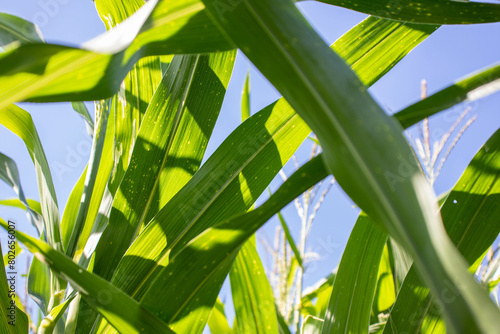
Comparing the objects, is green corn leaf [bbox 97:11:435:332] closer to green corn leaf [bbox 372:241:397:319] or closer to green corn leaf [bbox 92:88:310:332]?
green corn leaf [bbox 92:88:310:332]

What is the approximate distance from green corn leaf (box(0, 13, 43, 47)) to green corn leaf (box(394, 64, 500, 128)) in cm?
50

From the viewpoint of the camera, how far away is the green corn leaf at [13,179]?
53 centimetres

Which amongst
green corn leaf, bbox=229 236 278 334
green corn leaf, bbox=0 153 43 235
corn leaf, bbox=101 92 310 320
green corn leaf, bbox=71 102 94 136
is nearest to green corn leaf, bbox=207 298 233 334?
green corn leaf, bbox=229 236 278 334

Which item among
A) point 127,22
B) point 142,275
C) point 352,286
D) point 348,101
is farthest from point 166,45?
point 352,286

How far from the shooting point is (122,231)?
1.58ft

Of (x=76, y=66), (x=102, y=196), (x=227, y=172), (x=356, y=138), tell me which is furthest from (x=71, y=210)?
(x=356, y=138)

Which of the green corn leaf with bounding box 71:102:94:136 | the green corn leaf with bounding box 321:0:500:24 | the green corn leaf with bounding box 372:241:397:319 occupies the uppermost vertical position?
the green corn leaf with bounding box 71:102:94:136

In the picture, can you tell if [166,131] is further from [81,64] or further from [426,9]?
[426,9]

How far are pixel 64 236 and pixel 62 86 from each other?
406 millimetres

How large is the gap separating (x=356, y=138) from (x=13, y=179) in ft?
1.82

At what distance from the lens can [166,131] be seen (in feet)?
1.61

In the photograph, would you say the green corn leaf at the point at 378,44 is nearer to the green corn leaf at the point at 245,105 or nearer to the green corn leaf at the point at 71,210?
the green corn leaf at the point at 245,105

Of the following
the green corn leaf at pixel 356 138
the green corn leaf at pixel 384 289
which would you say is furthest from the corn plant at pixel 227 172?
the green corn leaf at pixel 384 289

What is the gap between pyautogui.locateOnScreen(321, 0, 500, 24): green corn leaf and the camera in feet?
1.20
